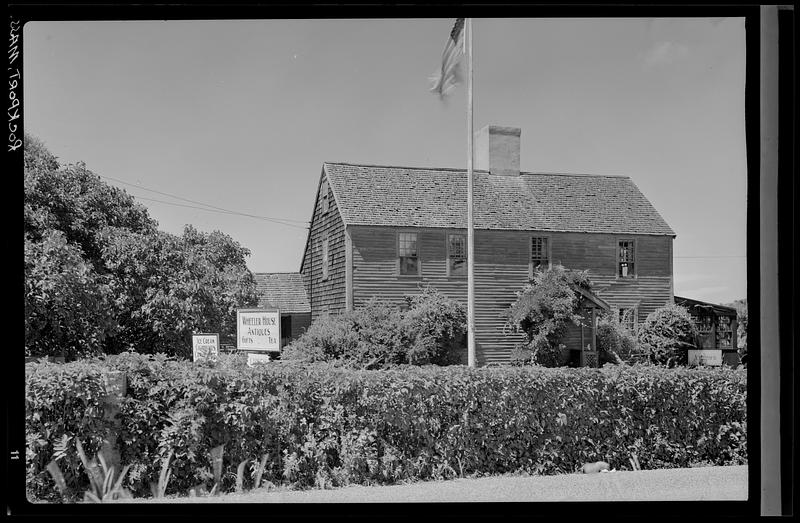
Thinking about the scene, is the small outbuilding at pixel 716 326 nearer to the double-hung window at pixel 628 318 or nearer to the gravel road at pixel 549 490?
the double-hung window at pixel 628 318

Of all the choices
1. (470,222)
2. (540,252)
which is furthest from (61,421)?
(540,252)

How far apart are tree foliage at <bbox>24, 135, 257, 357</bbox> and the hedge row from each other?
5488 mm

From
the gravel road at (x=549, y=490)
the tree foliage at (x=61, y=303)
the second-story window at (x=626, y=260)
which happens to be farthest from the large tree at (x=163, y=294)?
the second-story window at (x=626, y=260)

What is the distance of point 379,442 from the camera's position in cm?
664

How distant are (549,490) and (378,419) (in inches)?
63.4

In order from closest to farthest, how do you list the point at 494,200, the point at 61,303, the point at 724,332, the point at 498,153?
the point at 61,303, the point at 494,200, the point at 724,332, the point at 498,153

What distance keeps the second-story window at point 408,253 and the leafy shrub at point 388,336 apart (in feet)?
5.31

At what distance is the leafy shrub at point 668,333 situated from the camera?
680 inches

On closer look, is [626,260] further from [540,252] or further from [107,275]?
[107,275]

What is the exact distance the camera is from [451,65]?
13.8 meters

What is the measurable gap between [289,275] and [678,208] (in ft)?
34.4
